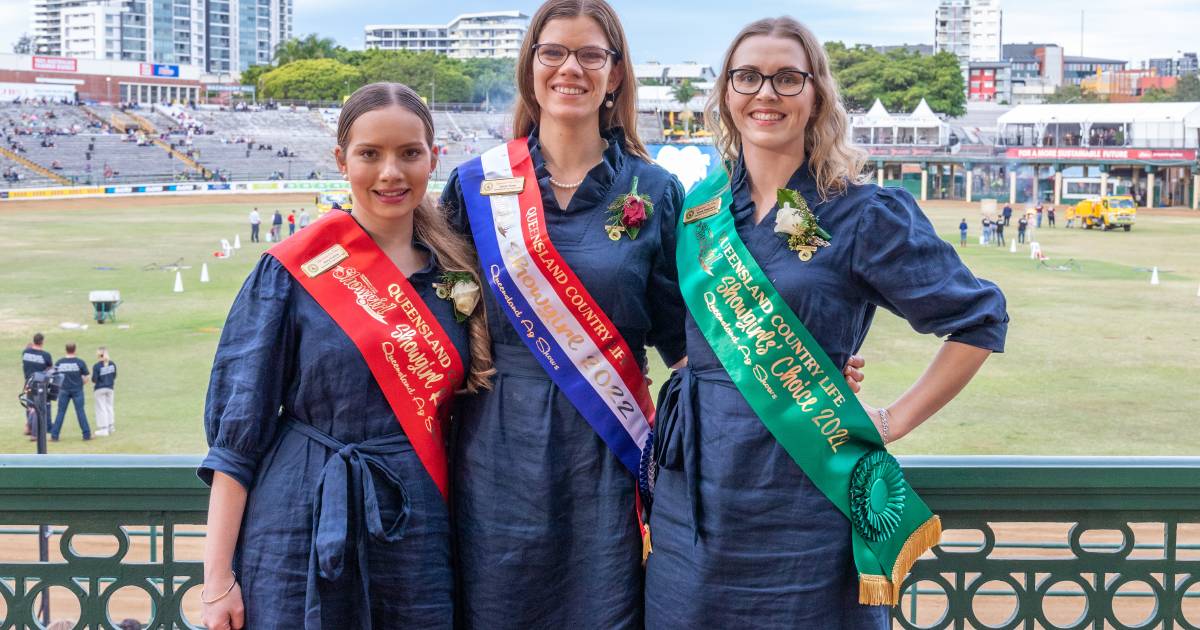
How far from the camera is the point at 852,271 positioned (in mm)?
2572

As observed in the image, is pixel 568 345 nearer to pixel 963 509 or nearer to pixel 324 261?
pixel 324 261

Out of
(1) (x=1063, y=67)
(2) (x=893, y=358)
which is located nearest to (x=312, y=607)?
(2) (x=893, y=358)

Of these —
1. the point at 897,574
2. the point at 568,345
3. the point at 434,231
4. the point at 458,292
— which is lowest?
the point at 897,574

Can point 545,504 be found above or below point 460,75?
below

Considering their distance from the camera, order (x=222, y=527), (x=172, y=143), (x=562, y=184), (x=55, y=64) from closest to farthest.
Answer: (x=222, y=527)
(x=562, y=184)
(x=172, y=143)
(x=55, y=64)

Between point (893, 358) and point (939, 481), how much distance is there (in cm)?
1427

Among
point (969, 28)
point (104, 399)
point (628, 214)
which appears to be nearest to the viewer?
point (628, 214)

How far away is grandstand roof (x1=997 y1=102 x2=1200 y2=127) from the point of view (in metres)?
57.3

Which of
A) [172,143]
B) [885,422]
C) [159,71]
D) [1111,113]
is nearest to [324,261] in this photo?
[885,422]

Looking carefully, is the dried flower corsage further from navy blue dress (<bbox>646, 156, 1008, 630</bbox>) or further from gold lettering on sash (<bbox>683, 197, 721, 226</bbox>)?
navy blue dress (<bbox>646, 156, 1008, 630</bbox>)

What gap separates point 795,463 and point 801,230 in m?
0.48

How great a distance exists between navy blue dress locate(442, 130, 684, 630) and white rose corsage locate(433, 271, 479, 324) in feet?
0.54

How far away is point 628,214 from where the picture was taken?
2809 mm

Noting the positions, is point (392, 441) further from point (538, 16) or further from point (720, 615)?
point (538, 16)
